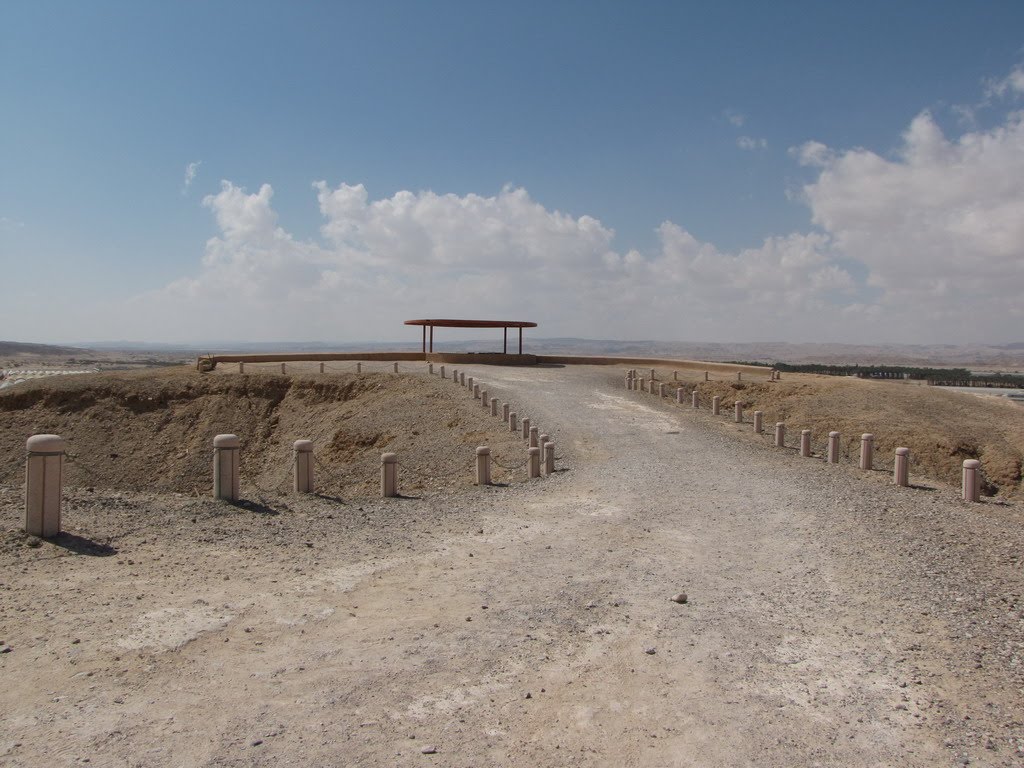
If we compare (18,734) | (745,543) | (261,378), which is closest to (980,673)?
(745,543)

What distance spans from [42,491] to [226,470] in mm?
2621

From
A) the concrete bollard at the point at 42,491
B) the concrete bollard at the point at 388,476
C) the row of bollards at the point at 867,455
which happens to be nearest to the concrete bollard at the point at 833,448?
the row of bollards at the point at 867,455

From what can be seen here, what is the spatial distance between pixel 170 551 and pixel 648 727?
5464mm

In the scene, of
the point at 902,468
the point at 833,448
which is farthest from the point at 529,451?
the point at 833,448

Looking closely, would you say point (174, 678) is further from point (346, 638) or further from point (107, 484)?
point (107, 484)

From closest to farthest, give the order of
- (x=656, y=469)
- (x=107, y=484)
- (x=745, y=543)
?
(x=745, y=543) → (x=656, y=469) → (x=107, y=484)

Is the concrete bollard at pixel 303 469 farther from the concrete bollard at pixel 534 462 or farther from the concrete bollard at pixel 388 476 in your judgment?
the concrete bollard at pixel 534 462

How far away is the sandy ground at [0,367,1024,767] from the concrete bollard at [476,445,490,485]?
2475 millimetres

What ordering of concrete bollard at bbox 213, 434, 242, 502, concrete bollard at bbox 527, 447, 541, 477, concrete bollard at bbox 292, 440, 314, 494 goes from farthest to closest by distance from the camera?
concrete bollard at bbox 527, 447, 541, 477 → concrete bollard at bbox 292, 440, 314, 494 → concrete bollard at bbox 213, 434, 242, 502

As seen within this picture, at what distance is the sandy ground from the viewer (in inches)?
153

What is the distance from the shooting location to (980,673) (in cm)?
482

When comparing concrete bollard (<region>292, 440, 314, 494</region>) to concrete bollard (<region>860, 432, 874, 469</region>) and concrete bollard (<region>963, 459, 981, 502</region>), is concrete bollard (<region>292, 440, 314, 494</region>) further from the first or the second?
concrete bollard (<region>860, 432, 874, 469</region>)

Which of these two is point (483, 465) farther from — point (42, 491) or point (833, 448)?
point (833, 448)

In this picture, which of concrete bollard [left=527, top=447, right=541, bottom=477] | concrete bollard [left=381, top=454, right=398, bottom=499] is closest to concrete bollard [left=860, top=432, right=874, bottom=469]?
concrete bollard [left=527, top=447, right=541, bottom=477]
